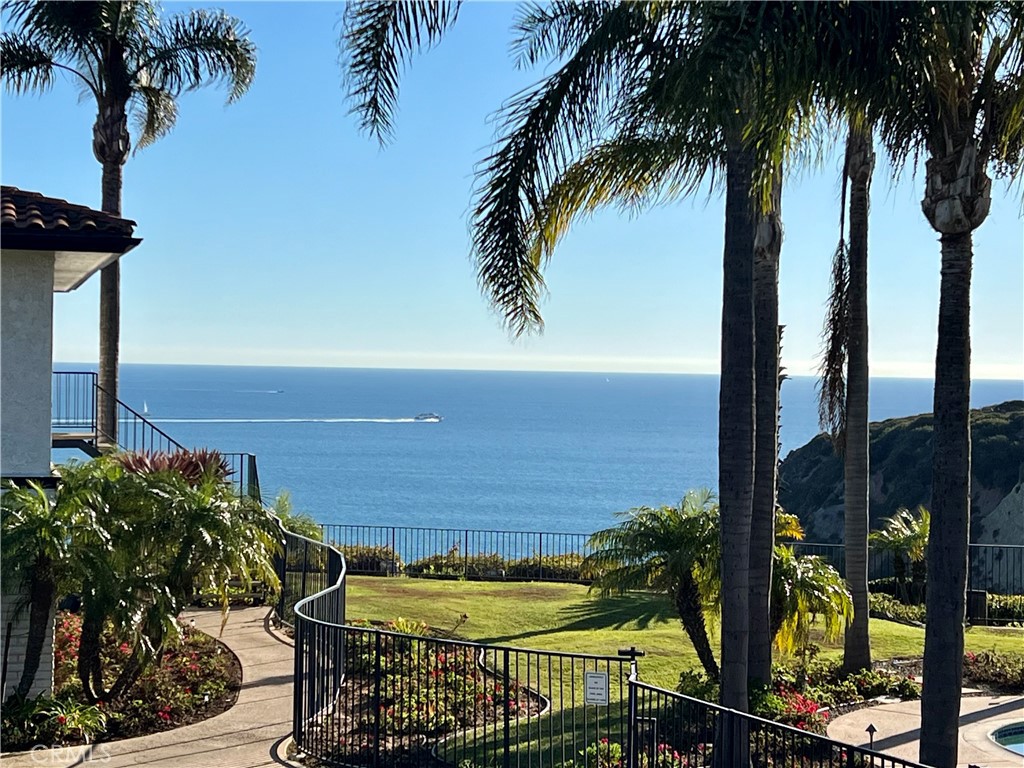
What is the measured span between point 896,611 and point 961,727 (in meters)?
8.30

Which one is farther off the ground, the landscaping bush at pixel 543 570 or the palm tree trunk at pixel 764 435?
the palm tree trunk at pixel 764 435

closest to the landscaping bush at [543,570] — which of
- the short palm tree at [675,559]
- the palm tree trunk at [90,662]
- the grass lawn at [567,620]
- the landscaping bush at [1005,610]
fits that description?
the grass lawn at [567,620]

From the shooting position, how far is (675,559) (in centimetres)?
1310

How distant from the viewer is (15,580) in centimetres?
1137

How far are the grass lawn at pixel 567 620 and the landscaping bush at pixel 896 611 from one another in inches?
38.1

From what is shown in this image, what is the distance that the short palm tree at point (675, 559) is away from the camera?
13141 mm

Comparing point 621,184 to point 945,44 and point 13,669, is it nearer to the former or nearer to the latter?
point 945,44

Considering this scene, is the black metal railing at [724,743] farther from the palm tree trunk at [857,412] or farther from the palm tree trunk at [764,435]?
Result: the palm tree trunk at [857,412]

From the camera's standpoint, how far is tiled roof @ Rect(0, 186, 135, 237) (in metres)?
12.8

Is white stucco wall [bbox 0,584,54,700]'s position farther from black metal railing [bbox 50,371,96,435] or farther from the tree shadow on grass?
the tree shadow on grass

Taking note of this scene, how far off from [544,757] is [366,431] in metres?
188

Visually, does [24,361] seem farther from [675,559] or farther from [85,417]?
[675,559]

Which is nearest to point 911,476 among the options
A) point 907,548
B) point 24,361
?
point 907,548

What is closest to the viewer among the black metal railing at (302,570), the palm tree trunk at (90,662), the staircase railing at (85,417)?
the palm tree trunk at (90,662)
